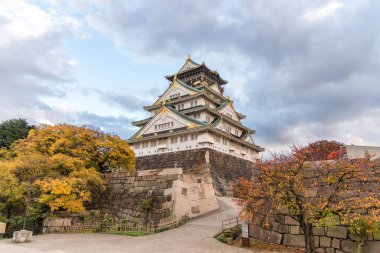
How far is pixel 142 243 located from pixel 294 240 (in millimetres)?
6650

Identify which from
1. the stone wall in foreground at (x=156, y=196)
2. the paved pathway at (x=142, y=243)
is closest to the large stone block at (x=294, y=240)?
the paved pathway at (x=142, y=243)

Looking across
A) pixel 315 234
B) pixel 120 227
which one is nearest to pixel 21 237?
pixel 120 227

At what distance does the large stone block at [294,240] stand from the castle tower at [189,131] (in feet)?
59.4

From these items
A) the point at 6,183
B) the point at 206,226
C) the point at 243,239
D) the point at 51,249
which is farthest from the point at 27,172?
the point at 243,239

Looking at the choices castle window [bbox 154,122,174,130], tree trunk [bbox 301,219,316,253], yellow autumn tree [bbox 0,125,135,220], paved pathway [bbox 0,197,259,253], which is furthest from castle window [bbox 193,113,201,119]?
tree trunk [bbox 301,219,316,253]

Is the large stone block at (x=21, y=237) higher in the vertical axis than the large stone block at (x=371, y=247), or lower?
lower

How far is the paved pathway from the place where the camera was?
34.0ft

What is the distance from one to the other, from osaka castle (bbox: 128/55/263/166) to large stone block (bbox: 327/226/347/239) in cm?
1931

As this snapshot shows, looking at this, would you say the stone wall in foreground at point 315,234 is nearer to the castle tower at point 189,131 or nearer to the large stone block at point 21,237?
the large stone block at point 21,237

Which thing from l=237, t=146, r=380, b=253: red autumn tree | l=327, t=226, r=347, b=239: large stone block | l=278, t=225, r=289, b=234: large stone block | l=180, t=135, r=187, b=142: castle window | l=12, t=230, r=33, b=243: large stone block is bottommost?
l=12, t=230, r=33, b=243: large stone block

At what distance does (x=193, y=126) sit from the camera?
95.6 feet

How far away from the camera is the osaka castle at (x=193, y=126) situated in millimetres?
29453

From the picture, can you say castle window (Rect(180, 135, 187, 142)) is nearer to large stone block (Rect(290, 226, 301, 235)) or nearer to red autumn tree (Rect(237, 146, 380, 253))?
red autumn tree (Rect(237, 146, 380, 253))

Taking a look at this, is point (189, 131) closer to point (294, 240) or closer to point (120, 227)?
point (120, 227)
